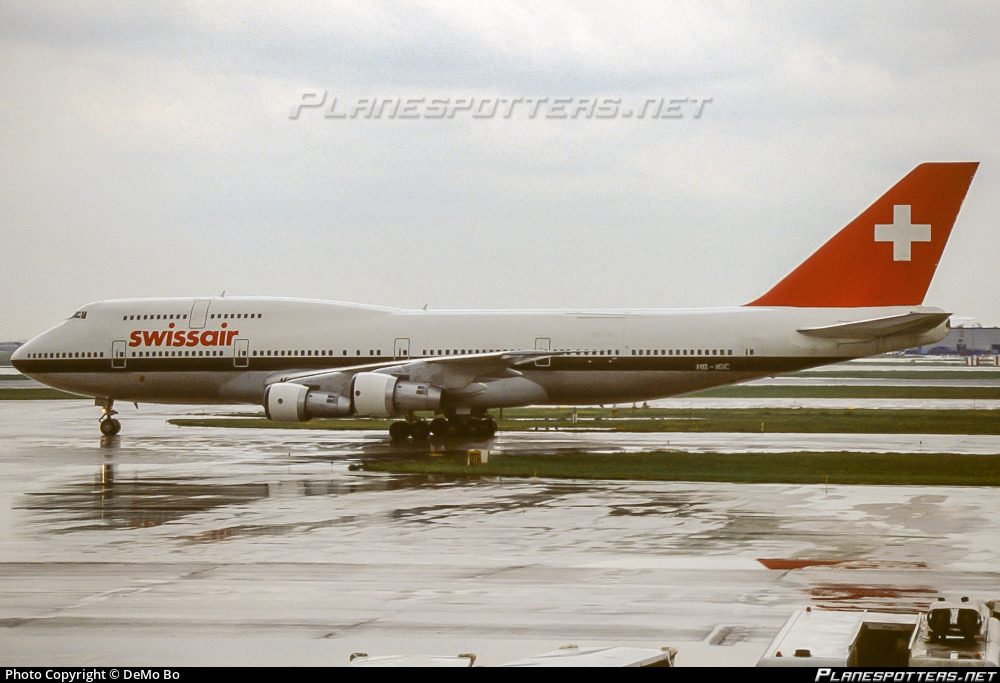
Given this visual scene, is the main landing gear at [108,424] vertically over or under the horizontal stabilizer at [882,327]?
under

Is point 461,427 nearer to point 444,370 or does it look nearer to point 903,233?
point 444,370

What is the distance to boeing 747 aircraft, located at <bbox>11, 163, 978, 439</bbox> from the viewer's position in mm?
33438

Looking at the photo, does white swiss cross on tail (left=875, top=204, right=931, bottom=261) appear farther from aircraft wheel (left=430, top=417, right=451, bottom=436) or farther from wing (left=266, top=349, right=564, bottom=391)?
aircraft wheel (left=430, top=417, right=451, bottom=436)

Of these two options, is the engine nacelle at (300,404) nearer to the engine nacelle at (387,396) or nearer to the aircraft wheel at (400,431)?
the engine nacelle at (387,396)

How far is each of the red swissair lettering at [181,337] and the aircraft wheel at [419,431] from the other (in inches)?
260

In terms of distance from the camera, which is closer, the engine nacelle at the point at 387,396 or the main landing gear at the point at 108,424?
the engine nacelle at the point at 387,396

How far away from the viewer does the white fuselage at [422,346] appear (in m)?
34.1

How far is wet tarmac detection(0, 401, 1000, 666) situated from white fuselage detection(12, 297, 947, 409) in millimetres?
→ 10197

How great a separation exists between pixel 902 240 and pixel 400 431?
15.9m

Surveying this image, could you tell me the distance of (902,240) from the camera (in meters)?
34.5

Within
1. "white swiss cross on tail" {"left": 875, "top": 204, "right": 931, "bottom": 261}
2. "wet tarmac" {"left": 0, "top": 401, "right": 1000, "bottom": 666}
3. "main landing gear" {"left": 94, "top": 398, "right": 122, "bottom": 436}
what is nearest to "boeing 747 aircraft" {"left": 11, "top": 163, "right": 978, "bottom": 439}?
"white swiss cross on tail" {"left": 875, "top": 204, "right": 931, "bottom": 261}

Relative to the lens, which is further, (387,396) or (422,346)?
(422,346)

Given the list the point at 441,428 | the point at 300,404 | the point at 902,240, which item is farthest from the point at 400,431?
the point at 902,240

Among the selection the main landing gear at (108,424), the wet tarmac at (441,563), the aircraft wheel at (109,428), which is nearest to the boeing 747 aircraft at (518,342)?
the main landing gear at (108,424)
